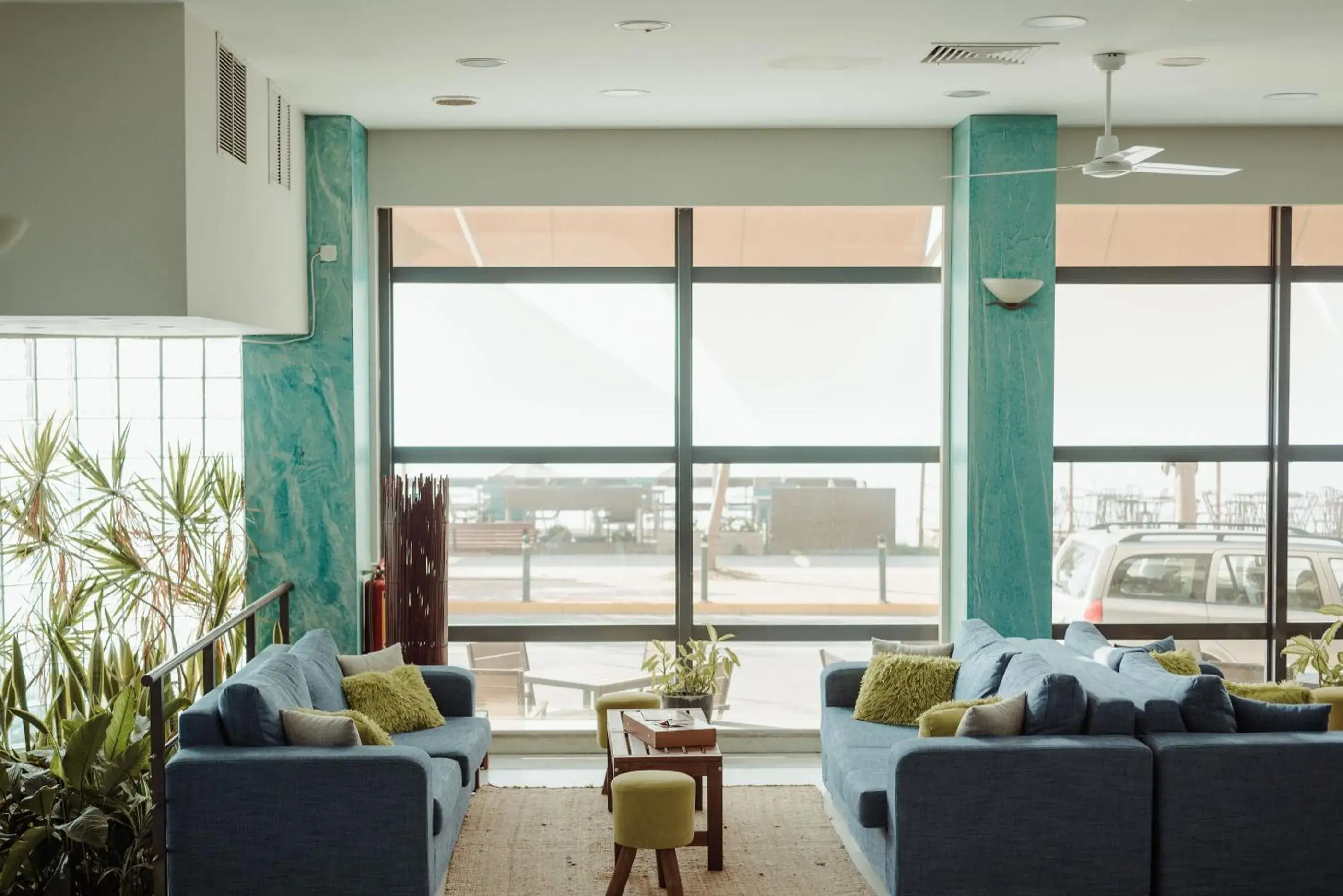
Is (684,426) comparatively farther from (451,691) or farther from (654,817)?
(654,817)

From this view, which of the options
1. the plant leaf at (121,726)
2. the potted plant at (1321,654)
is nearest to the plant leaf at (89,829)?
the plant leaf at (121,726)

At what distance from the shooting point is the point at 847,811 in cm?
519

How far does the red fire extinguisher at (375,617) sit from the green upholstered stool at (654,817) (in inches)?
89.0

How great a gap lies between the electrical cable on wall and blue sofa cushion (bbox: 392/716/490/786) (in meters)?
2.05

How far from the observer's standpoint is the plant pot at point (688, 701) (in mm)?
6594

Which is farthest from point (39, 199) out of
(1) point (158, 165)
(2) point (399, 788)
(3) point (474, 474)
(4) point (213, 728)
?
(3) point (474, 474)

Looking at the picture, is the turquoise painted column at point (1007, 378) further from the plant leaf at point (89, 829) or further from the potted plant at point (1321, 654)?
the plant leaf at point (89, 829)

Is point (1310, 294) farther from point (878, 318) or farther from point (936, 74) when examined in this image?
point (936, 74)

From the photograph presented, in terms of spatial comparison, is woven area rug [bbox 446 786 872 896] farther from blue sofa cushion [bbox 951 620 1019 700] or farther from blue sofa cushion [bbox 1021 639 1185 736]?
blue sofa cushion [bbox 1021 639 1185 736]

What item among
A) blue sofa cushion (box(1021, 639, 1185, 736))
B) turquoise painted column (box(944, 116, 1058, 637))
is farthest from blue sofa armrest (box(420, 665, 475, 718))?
blue sofa cushion (box(1021, 639, 1185, 736))

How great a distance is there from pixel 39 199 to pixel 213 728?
6.50ft

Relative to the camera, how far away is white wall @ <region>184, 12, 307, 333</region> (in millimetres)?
4707

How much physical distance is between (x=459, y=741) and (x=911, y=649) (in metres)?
2.17

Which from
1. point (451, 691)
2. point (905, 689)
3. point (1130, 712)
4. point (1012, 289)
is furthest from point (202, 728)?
point (1012, 289)
